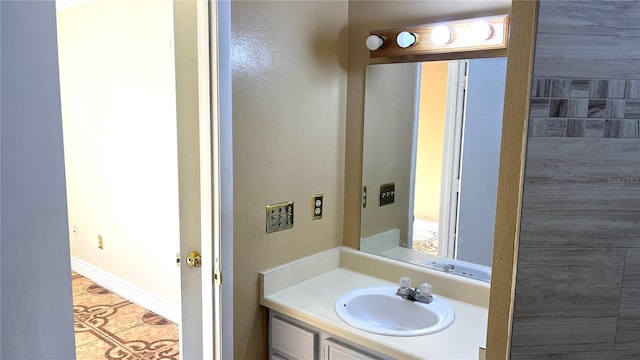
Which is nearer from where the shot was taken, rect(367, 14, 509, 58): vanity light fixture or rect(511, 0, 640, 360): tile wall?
rect(511, 0, 640, 360): tile wall

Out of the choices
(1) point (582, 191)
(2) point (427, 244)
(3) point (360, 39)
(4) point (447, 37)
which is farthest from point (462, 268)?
(1) point (582, 191)

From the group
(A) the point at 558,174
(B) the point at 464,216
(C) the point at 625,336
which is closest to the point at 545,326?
(C) the point at 625,336

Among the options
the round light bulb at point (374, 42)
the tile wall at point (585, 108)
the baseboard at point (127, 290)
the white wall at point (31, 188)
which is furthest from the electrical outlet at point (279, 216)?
the baseboard at point (127, 290)

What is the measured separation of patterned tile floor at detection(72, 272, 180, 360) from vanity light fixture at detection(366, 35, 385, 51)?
2.12 metres

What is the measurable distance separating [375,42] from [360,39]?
180 millimetres

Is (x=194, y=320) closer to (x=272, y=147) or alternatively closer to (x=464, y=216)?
(x=272, y=147)

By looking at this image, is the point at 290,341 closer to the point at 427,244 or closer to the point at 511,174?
the point at 427,244

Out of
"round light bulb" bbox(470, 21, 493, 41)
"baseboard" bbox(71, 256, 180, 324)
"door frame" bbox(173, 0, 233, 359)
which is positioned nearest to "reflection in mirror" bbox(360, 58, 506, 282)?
"round light bulb" bbox(470, 21, 493, 41)

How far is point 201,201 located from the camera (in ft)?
5.49

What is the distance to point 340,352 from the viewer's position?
1.70 m

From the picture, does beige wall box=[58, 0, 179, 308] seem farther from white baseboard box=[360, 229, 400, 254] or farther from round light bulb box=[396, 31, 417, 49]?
round light bulb box=[396, 31, 417, 49]

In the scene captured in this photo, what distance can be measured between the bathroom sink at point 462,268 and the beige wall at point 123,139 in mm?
1550

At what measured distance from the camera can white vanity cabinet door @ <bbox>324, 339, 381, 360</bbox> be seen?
1.65m

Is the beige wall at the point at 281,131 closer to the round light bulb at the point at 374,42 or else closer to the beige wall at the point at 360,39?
the beige wall at the point at 360,39
